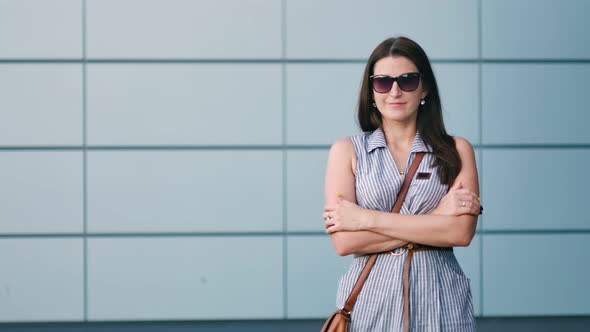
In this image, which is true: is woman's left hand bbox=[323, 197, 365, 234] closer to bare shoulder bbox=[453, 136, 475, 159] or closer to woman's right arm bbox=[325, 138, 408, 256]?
woman's right arm bbox=[325, 138, 408, 256]

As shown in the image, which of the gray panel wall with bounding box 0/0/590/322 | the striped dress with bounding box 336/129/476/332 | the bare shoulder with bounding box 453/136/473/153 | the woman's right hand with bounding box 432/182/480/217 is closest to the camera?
the striped dress with bounding box 336/129/476/332

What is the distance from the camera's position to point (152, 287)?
5.30m

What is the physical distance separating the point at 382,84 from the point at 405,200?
1.24 feet

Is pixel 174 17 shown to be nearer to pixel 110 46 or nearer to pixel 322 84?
pixel 110 46

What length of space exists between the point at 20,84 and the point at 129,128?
757 millimetres

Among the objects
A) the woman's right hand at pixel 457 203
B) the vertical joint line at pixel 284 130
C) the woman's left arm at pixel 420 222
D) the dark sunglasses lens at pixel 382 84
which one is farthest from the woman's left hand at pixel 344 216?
the vertical joint line at pixel 284 130

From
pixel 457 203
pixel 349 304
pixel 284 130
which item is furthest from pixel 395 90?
pixel 284 130

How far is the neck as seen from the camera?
8.67ft

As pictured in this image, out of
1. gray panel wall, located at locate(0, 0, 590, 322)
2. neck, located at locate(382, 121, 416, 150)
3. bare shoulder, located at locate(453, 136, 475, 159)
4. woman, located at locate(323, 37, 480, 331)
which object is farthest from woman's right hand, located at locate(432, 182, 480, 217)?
gray panel wall, located at locate(0, 0, 590, 322)

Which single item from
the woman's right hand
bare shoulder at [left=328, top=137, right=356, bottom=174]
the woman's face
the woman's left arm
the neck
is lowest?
the woman's left arm

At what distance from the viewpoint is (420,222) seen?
8.14 ft

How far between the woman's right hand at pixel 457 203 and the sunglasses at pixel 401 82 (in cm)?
35

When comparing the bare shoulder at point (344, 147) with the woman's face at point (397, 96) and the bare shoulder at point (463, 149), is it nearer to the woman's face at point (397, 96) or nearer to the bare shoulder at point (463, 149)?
the woman's face at point (397, 96)

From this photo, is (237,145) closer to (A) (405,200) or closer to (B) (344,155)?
(B) (344,155)
